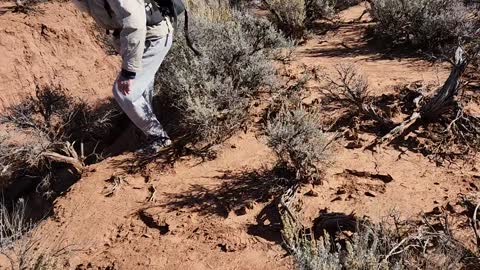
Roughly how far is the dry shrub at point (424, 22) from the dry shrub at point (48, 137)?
3.33m

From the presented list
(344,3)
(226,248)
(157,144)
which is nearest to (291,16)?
(344,3)

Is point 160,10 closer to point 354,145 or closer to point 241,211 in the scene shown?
point 241,211

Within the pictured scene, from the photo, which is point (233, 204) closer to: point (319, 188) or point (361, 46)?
point (319, 188)

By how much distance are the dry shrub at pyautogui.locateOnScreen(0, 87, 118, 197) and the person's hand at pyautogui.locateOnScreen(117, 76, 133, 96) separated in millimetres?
1195

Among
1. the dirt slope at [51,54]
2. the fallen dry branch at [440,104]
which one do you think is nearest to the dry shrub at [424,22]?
the fallen dry branch at [440,104]

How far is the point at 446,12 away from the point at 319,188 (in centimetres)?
311

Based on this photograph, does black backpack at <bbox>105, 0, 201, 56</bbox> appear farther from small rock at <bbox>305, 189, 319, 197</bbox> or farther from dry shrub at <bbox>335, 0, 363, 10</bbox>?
dry shrub at <bbox>335, 0, 363, 10</bbox>

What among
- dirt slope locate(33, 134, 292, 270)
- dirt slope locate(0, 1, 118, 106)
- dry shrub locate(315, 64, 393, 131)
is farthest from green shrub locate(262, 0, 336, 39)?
dirt slope locate(33, 134, 292, 270)

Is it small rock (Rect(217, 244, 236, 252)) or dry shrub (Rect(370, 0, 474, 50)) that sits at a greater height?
dry shrub (Rect(370, 0, 474, 50))

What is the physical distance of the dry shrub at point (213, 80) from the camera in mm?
4586

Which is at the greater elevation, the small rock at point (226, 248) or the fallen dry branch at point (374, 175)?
the fallen dry branch at point (374, 175)

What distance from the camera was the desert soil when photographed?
11.6 feet

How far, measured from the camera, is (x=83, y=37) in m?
7.72

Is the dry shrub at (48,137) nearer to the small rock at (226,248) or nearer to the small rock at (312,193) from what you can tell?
the small rock at (226,248)
